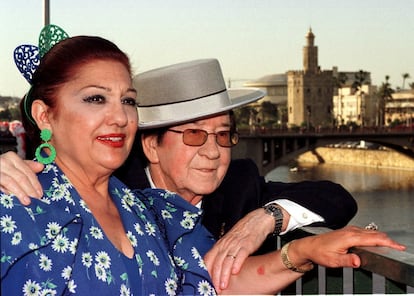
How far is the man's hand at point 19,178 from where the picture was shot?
41.4 inches

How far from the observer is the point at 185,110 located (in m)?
1.56

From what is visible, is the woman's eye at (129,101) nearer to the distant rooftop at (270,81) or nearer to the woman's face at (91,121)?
the woman's face at (91,121)

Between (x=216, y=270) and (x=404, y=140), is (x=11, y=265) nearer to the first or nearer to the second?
(x=216, y=270)

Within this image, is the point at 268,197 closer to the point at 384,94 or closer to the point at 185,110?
the point at 185,110

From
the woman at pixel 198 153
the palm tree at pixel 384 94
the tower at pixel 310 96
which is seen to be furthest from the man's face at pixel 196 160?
the tower at pixel 310 96

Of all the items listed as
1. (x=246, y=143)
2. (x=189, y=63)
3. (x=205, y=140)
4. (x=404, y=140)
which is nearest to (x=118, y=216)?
(x=205, y=140)

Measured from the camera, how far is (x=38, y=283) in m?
1.02

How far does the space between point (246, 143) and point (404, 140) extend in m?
6.77

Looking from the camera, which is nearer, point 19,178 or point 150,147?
point 19,178

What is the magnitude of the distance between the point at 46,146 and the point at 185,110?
0.42m

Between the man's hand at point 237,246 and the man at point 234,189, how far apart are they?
0.04 meters

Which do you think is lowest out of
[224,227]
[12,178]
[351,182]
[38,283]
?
[351,182]

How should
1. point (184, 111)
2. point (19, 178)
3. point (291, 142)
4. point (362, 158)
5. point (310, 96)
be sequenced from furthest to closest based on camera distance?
point (310, 96), point (362, 158), point (291, 142), point (184, 111), point (19, 178)

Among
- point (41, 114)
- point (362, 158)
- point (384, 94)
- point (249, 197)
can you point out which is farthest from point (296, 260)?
point (384, 94)
